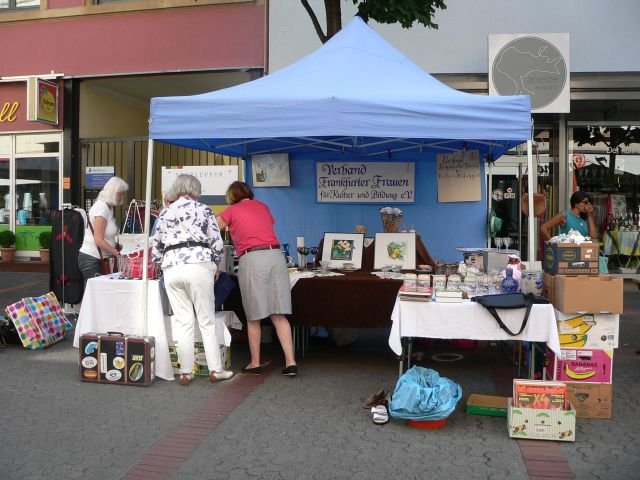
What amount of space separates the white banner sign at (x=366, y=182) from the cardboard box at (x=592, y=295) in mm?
2938

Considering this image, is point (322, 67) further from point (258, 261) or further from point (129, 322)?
point (129, 322)

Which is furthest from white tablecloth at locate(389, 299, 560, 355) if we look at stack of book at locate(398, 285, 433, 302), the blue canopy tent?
the blue canopy tent

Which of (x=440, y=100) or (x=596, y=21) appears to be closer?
(x=440, y=100)

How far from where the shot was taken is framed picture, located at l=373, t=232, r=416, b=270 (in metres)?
6.38

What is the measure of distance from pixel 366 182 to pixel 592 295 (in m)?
3.24

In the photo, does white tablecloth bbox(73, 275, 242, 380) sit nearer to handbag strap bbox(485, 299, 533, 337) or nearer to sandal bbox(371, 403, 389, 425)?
sandal bbox(371, 403, 389, 425)

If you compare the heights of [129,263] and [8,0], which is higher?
[8,0]

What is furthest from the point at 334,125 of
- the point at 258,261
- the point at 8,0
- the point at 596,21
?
the point at 8,0

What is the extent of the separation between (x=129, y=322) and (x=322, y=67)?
271 centimetres

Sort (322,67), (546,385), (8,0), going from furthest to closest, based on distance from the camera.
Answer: (8,0), (322,67), (546,385)

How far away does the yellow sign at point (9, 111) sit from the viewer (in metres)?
12.9

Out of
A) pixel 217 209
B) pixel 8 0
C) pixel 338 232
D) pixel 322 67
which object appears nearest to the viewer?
pixel 322 67

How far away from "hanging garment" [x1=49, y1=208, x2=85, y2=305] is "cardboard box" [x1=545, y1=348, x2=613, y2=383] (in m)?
5.39

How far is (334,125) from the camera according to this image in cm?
494
